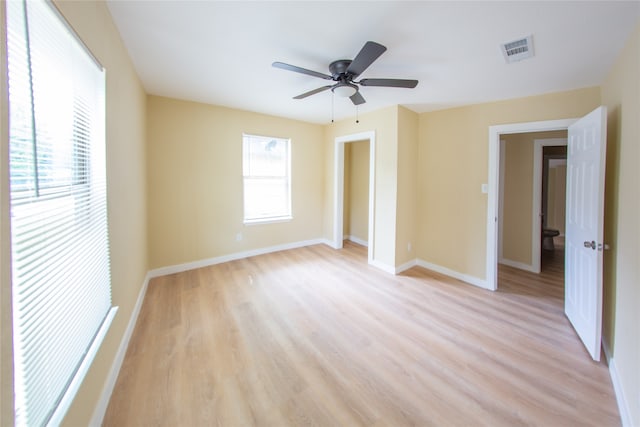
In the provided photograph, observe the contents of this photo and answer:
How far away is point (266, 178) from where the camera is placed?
4.66 m

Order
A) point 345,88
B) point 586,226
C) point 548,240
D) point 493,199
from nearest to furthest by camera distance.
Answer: point 586,226
point 345,88
point 493,199
point 548,240

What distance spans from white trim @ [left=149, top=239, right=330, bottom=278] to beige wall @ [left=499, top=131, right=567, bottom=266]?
10.4 ft

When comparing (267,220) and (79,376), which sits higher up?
(267,220)

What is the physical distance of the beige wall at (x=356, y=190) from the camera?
549 centimetres

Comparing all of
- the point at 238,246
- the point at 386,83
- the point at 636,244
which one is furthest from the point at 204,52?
the point at 636,244

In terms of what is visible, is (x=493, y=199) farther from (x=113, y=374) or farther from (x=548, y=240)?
(x=113, y=374)

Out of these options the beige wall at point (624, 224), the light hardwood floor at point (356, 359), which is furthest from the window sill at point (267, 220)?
the beige wall at point (624, 224)

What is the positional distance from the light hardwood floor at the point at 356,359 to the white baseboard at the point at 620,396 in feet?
0.13

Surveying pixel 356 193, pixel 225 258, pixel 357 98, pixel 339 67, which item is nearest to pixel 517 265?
pixel 356 193

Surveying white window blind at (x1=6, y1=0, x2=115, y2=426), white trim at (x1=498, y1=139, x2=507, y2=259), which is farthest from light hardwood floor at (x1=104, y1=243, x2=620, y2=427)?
white trim at (x1=498, y1=139, x2=507, y2=259)

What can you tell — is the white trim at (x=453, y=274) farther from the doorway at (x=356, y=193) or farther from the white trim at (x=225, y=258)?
the white trim at (x=225, y=258)

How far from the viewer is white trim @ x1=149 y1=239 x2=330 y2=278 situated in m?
3.69

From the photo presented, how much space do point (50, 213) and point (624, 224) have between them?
3.44 metres

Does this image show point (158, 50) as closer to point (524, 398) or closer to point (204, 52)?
point (204, 52)
